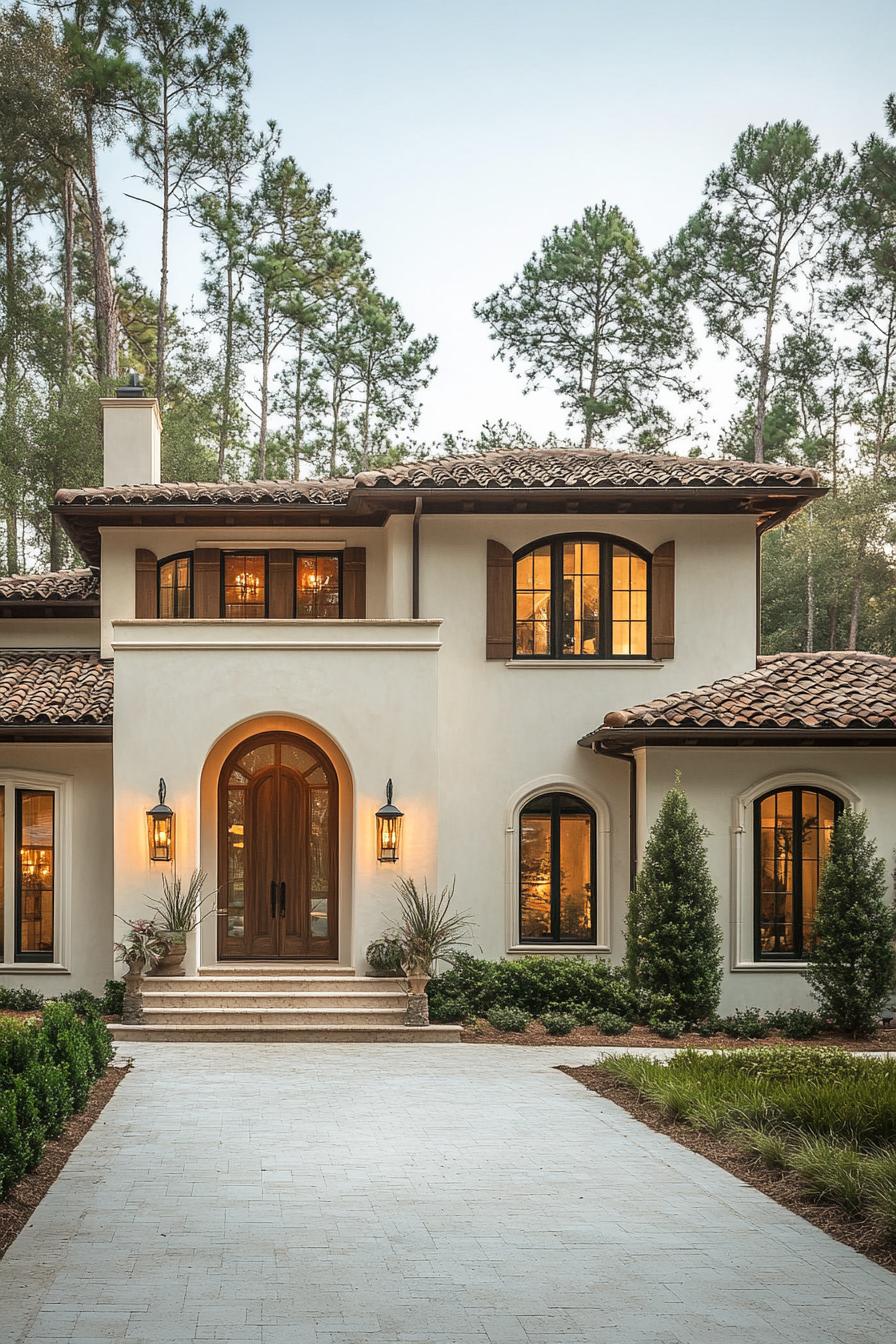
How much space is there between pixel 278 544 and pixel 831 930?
9.10 m

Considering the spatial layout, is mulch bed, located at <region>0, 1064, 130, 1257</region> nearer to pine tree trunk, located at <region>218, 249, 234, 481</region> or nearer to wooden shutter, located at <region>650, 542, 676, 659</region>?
wooden shutter, located at <region>650, 542, 676, 659</region>

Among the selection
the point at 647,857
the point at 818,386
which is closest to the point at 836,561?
the point at 818,386

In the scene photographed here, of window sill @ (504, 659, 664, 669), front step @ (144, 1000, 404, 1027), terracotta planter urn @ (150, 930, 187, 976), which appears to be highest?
window sill @ (504, 659, 664, 669)

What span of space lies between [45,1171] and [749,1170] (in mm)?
Answer: 4681

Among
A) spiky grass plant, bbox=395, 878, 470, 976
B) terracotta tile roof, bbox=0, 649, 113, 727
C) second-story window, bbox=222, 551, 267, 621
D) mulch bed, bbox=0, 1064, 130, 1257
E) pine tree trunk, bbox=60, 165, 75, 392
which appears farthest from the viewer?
pine tree trunk, bbox=60, 165, 75, 392

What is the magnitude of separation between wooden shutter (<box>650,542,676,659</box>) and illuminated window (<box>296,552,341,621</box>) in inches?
178

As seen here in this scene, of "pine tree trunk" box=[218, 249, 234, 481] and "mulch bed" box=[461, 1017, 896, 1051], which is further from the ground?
"pine tree trunk" box=[218, 249, 234, 481]

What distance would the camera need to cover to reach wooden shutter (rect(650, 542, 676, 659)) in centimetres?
1703

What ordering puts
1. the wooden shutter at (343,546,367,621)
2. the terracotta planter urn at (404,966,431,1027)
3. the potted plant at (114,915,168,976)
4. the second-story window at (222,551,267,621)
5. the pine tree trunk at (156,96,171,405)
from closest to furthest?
1. the terracotta planter urn at (404,966,431,1027)
2. the potted plant at (114,915,168,976)
3. the wooden shutter at (343,546,367,621)
4. the second-story window at (222,551,267,621)
5. the pine tree trunk at (156,96,171,405)

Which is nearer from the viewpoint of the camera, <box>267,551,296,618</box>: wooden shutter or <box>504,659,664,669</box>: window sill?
<box>504,659,664,669</box>: window sill

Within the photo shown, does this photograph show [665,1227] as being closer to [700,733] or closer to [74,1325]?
[74,1325]

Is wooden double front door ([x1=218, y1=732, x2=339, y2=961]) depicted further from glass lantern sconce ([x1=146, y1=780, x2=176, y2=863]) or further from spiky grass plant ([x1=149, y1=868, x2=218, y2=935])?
glass lantern sconce ([x1=146, y1=780, x2=176, y2=863])

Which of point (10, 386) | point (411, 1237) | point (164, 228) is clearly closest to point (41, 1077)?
point (411, 1237)

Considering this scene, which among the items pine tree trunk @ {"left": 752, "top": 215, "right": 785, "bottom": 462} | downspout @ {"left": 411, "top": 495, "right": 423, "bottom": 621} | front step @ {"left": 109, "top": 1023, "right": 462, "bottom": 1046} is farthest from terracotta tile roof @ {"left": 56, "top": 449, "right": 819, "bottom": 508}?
pine tree trunk @ {"left": 752, "top": 215, "right": 785, "bottom": 462}
